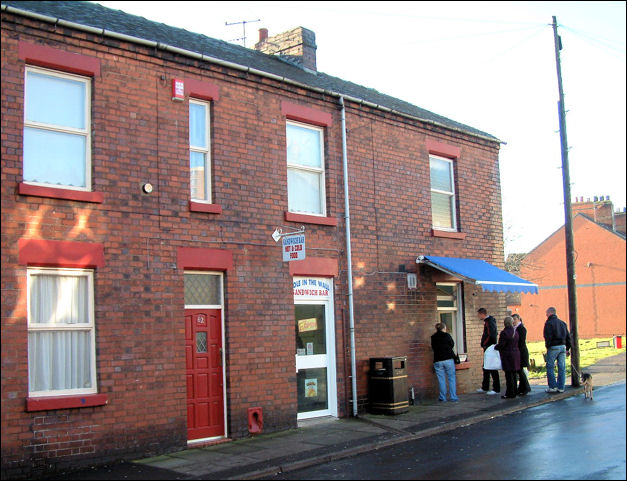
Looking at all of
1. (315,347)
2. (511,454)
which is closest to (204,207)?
(315,347)

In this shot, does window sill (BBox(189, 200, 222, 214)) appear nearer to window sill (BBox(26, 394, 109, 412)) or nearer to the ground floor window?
the ground floor window

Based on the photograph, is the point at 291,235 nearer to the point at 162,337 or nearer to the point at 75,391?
the point at 162,337

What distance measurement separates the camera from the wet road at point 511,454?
310 inches

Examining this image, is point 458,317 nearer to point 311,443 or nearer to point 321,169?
point 321,169

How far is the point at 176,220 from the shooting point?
35.7 feet

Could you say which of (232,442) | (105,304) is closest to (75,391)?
(105,304)

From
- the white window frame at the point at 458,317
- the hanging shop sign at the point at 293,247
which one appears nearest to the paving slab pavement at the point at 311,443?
the white window frame at the point at 458,317

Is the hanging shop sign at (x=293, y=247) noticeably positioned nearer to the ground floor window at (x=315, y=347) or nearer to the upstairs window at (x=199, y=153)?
the ground floor window at (x=315, y=347)

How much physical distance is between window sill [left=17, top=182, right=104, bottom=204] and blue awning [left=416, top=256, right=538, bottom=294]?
7.39 metres

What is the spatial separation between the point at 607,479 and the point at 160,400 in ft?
20.4

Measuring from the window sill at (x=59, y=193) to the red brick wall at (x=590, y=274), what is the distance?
796 centimetres

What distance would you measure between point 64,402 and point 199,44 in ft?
23.4

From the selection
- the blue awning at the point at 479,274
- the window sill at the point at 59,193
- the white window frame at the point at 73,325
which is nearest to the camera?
the window sill at the point at 59,193

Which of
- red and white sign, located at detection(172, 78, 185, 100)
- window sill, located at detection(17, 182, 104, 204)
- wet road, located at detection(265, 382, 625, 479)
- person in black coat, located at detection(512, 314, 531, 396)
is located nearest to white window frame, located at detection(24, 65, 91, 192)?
window sill, located at detection(17, 182, 104, 204)
